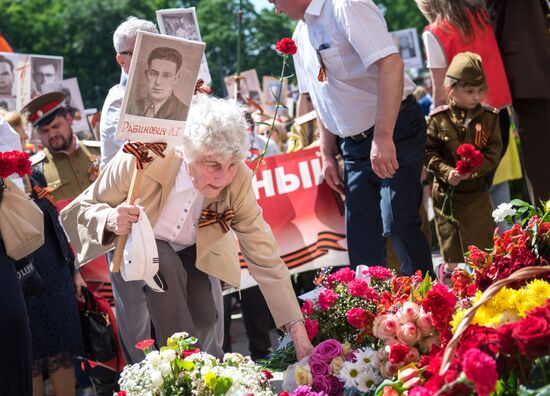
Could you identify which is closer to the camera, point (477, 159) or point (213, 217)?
point (213, 217)

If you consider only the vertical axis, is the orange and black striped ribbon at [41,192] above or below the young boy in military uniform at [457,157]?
above

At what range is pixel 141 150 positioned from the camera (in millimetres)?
3686

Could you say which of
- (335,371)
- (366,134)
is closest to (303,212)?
(366,134)

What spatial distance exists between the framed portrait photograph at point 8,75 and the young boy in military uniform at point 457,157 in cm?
427

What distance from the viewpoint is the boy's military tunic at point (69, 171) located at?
253 inches

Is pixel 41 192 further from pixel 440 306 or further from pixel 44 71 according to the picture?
pixel 44 71

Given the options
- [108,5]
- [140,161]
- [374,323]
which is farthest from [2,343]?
[108,5]

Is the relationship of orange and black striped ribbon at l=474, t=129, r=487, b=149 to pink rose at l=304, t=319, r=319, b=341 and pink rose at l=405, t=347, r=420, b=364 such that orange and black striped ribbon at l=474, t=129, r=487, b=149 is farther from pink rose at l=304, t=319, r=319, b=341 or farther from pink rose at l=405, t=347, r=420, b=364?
pink rose at l=405, t=347, r=420, b=364

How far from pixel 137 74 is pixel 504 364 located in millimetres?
1821

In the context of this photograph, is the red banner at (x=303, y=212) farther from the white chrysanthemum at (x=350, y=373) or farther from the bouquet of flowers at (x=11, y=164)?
the white chrysanthemum at (x=350, y=373)

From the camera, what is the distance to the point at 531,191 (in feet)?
18.3

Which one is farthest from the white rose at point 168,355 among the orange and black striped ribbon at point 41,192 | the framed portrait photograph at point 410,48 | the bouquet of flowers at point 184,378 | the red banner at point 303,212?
the framed portrait photograph at point 410,48

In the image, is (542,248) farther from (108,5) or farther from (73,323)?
(108,5)

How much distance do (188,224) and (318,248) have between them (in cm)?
295
